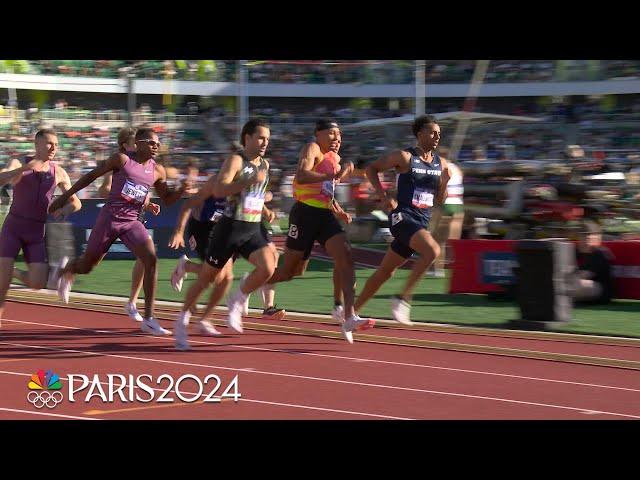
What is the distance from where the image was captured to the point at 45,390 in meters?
7.79

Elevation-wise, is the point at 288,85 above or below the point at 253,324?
above

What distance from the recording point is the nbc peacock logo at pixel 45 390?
7.44 m

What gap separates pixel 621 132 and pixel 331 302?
94.9ft

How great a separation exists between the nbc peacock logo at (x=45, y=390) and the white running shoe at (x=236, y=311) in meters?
2.07

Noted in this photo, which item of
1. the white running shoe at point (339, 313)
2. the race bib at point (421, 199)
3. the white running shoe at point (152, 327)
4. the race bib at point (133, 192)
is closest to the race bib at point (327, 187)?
the race bib at point (421, 199)

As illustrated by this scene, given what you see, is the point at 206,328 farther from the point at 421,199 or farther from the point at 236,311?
the point at 421,199

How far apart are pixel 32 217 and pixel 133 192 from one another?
93 centimetres

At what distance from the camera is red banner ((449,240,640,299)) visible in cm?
1377

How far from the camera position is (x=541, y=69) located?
154 ft

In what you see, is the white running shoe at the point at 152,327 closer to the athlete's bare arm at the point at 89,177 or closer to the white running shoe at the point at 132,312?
the white running shoe at the point at 132,312

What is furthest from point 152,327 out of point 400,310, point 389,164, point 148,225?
point 148,225

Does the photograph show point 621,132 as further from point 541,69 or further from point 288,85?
point 288,85

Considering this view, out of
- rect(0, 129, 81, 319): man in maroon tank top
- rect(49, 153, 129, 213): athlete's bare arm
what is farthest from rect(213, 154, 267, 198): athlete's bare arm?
rect(0, 129, 81, 319): man in maroon tank top

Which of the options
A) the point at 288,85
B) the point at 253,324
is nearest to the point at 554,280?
the point at 253,324
